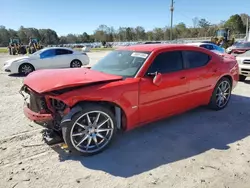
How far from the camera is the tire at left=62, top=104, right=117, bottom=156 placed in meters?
3.15

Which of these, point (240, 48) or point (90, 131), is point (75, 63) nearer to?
point (90, 131)

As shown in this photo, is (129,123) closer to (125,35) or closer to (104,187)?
(104,187)

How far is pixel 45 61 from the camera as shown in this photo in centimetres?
1180

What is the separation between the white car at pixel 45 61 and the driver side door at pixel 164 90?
30.1ft

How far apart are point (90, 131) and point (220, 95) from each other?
3303mm

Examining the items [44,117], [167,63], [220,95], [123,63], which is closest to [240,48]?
[220,95]

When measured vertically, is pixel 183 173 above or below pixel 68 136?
below

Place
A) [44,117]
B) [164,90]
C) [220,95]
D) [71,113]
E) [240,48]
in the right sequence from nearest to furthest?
[71,113] → [44,117] → [164,90] → [220,95] → [240,48]

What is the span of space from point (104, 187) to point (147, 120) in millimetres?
1507

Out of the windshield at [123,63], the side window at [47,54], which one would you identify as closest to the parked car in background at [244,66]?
the windshield at [123,63]

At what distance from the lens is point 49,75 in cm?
372

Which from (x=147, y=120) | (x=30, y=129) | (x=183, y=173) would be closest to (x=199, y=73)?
(x=147, y=120)

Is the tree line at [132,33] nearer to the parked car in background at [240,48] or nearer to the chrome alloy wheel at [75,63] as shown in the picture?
the parked car in background at [240,48]

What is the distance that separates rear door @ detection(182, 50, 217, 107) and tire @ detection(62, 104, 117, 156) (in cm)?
187
